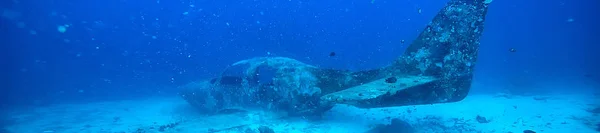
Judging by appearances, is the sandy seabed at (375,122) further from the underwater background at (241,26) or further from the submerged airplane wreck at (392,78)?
the underwater background at (241,26)

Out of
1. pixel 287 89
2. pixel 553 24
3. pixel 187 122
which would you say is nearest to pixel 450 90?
pixel 287 89

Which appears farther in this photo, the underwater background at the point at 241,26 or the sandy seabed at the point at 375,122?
the underwater background at the point at 241,26

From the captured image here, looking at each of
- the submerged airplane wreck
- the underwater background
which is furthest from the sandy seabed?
the underwater background

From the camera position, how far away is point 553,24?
157m

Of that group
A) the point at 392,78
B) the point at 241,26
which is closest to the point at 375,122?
the point at 392,78

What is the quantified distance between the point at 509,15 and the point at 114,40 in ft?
545

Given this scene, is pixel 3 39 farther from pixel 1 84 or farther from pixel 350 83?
pixel 350 83

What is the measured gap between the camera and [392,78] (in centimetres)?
684

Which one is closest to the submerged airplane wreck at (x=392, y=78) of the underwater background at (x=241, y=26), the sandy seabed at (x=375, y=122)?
the sandy seabed at (x=375, y=122)

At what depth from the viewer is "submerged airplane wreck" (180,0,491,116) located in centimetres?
611

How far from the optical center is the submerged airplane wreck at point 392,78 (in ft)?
20.0

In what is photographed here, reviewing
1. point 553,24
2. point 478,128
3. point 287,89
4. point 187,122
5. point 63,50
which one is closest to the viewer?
point 287,89

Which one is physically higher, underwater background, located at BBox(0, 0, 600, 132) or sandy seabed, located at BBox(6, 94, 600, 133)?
underwater background, located at BBox(0, 0, 600, 132)

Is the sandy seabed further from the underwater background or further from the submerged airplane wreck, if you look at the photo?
the underwater background
